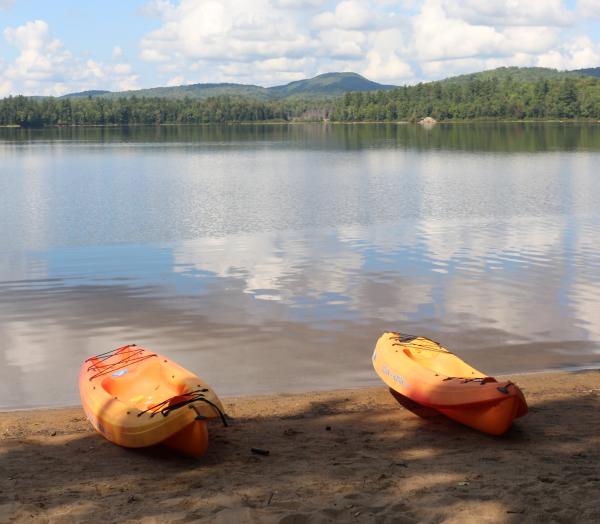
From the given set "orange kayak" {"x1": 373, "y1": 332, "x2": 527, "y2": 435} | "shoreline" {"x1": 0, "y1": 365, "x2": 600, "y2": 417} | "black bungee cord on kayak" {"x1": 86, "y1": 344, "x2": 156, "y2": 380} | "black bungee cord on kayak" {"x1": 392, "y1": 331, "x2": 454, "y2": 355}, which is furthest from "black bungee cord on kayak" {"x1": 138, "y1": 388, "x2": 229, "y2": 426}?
"black bungee cord on kayak" {"x1": 392, "y1": 331, "x2": 454, "y2": 355}

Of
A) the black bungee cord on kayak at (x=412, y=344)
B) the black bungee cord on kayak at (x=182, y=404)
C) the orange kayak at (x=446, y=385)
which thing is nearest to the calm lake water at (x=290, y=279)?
the black bungee cord on kayak at (x=412, y=344)

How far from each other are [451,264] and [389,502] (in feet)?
53.6

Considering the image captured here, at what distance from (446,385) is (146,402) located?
13.7 feet

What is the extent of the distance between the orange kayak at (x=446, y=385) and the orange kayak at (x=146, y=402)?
295cm

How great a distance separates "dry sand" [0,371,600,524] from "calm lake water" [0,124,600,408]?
2.28 meters

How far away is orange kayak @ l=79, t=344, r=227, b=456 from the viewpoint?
9.72 meters

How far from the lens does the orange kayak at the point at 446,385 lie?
1039 cm

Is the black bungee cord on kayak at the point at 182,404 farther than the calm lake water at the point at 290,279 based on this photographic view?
No

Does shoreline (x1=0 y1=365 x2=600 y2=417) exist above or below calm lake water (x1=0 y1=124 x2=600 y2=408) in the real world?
below

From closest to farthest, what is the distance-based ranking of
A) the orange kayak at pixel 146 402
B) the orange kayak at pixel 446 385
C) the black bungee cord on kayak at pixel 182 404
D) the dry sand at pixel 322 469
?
1. the dry sand at pixel 322 469
2. the orange kayak at pixel 146 402
3. the black bungee cord on kayak at pixel 182 404
4. the orange kayak at pixel 446 385

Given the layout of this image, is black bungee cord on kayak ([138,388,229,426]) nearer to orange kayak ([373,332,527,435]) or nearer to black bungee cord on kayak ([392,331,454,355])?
orange kayak ([373,332,527,435])

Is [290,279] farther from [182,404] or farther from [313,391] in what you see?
[182,404]

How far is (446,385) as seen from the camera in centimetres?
1114

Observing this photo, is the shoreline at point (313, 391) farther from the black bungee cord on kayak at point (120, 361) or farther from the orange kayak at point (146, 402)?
the orange kayak at point (146, 402)
